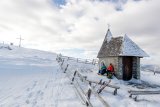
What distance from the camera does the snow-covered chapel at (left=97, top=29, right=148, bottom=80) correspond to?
69.7ft

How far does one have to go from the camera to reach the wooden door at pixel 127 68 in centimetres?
2134

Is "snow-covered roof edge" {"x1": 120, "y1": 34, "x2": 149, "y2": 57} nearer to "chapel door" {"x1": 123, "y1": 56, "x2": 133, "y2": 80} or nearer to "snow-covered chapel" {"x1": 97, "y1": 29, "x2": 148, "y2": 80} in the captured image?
"snow-covered chapel" {"x1": 97, "y1": 29, "x2": 148, "y2": 80}

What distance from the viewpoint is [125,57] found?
2162 centimetres

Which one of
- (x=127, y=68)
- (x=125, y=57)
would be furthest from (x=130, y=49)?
(x=127, y=68)

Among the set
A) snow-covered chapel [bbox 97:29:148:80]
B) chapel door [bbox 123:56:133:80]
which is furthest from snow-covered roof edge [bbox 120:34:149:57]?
chapel door [bbox 123:56:133:80]

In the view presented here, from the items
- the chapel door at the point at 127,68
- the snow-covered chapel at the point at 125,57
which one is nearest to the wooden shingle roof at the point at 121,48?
the snow-covered chapel at the point at 125,57

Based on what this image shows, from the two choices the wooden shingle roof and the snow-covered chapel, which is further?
the wooden shingle roof

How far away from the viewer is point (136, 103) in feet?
37.6

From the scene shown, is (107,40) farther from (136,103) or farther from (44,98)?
(44,98)

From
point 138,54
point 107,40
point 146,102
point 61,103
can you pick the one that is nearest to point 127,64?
point 138,54

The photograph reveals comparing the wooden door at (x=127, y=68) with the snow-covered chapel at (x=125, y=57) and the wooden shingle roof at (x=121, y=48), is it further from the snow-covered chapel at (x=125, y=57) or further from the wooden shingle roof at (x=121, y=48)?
the wooden shingle roof at (x=121, y=48)

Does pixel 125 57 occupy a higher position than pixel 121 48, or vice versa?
pixel 121 48

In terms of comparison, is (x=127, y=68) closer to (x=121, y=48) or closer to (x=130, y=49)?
(x=130, y=49)

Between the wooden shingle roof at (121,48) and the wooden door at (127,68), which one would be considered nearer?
the wooden door at (127,68)
